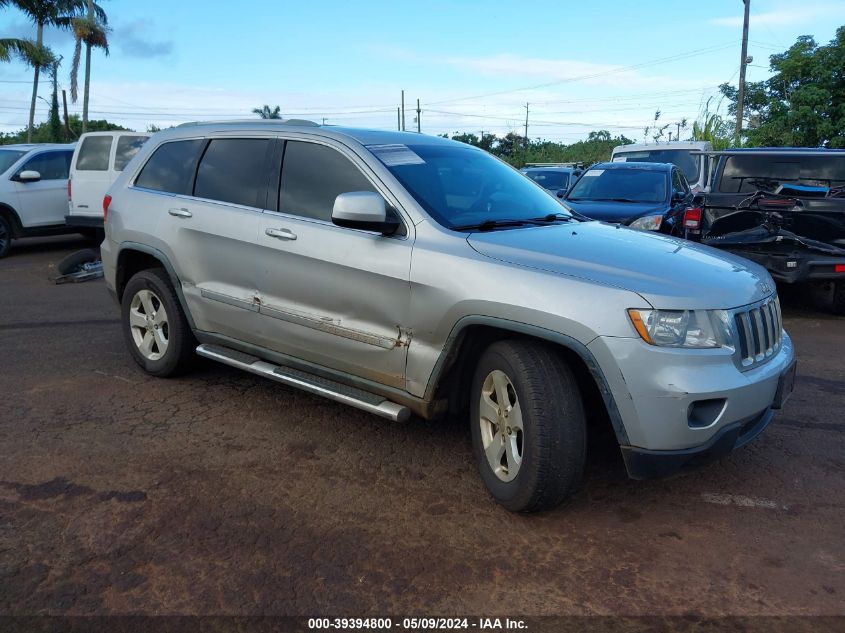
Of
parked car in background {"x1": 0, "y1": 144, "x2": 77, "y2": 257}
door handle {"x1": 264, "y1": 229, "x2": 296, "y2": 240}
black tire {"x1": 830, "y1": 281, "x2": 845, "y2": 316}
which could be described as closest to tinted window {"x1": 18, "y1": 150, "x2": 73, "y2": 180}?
parked car in background {"x1": 0, "y1": 144, "x2": 77, "y2": 257}

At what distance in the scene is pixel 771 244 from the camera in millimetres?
7746

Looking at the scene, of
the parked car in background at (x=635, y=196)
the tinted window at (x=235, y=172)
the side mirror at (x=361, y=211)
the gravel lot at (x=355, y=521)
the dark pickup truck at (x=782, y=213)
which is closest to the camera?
the gravel lot at (x=355, y=521)

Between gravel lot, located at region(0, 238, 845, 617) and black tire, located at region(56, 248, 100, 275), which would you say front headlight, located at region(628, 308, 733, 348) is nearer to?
gravel lot, located at region(0, 238, 845, 617)

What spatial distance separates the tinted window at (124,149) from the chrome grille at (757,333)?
439 inches

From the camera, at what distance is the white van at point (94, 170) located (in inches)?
484

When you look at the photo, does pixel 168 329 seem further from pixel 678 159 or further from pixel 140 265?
pixel 678 159

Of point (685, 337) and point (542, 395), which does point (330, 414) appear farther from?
point (685, 337)

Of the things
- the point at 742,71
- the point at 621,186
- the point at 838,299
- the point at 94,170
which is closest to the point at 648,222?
the point at 621,186

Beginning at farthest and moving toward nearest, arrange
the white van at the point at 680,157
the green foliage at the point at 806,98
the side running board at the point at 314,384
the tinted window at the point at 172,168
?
the green foliage at the point at 806,98 → the white van at the point at 680,157 → the tinted window at the point at 172,168 → the side running board at the point at 314,384

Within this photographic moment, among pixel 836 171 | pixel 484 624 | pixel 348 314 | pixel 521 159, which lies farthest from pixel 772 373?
pixel 521 159

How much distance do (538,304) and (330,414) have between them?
2030mm

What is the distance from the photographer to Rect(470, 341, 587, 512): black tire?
3.26 meters

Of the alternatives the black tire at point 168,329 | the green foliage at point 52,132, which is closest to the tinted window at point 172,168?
→ the black tire at point 168,329

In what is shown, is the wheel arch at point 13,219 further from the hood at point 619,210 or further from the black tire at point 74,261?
the hood at point 619,210
